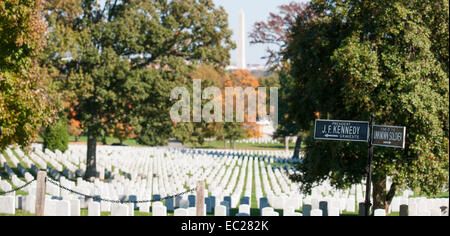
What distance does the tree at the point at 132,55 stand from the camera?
979 inches

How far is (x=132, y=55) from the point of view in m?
27.1

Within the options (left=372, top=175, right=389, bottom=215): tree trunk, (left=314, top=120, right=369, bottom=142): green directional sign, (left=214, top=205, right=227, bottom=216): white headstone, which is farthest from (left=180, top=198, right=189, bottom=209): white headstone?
(left=314, top=120, right=369, bottom=142): green directional sign

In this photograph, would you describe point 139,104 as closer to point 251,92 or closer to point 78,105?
point 78,105

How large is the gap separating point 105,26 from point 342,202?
1375 cm

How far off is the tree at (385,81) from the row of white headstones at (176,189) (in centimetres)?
124

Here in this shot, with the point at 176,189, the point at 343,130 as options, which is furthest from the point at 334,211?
the point at 176,189

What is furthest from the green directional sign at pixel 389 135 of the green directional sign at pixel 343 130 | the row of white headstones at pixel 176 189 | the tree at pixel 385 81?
the tree at pixel 385 81

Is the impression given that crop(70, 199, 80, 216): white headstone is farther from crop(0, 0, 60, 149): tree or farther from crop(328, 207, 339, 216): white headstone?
crop(328, 207, 339, 216): white headstone

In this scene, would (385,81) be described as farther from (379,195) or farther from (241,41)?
(241,41)

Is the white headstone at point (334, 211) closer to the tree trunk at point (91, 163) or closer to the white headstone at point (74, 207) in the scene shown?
the white headstone at point (74, 207)

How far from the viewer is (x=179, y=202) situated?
16781 mm

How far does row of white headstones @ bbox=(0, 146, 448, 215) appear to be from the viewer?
44.1ft

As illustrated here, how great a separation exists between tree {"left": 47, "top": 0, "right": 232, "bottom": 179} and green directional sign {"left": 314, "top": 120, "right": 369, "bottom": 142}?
601 inches

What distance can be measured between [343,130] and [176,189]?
11.1 metres
